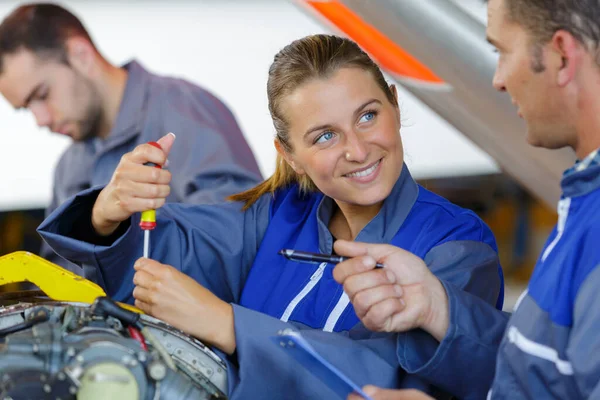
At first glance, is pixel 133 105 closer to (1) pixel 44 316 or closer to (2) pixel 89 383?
(1) pixel 44 316

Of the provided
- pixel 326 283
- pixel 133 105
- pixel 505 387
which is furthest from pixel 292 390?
pixel 133 105

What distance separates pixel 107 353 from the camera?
1.00 metres

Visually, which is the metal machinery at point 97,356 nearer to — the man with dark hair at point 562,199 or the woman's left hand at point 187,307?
the woman's left hand at point 187,307

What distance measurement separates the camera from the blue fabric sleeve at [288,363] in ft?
3.82

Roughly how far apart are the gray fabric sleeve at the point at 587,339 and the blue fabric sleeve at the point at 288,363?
0.32 metres

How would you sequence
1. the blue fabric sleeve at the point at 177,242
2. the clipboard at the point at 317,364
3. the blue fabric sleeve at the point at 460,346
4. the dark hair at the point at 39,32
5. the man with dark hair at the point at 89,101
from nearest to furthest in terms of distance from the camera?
the clipboard at the point at 317,364 < the blue fabric sleeve at the point at 460,346 < the blue fabric sleeve at the point at 177,242 < the man with dark hair at the point at 89,101 < the dark hair at the point at 39,32

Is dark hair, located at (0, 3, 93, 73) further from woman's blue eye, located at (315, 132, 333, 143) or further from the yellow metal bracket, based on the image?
woman's blue eye, located at (315, 132, 333, 143)

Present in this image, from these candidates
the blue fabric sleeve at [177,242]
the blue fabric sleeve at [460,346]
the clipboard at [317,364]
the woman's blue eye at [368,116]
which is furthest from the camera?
the blue fabric sleeve at [177,242]

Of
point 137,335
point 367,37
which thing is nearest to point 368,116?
point 137,335

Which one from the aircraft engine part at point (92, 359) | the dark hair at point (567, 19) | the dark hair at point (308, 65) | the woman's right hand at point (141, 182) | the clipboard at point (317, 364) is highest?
the dark hair at point (567, 19)

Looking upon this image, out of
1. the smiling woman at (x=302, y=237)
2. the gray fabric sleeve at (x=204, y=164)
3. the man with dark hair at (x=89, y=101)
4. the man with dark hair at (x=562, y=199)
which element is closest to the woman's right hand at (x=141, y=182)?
the smiling woman at (x=302, y=237)

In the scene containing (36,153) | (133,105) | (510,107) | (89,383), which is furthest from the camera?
(36,153)

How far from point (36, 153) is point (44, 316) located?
8.86 ft

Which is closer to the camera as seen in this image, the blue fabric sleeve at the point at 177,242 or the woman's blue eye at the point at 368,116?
the woman's blue eye at the point at 368,116
